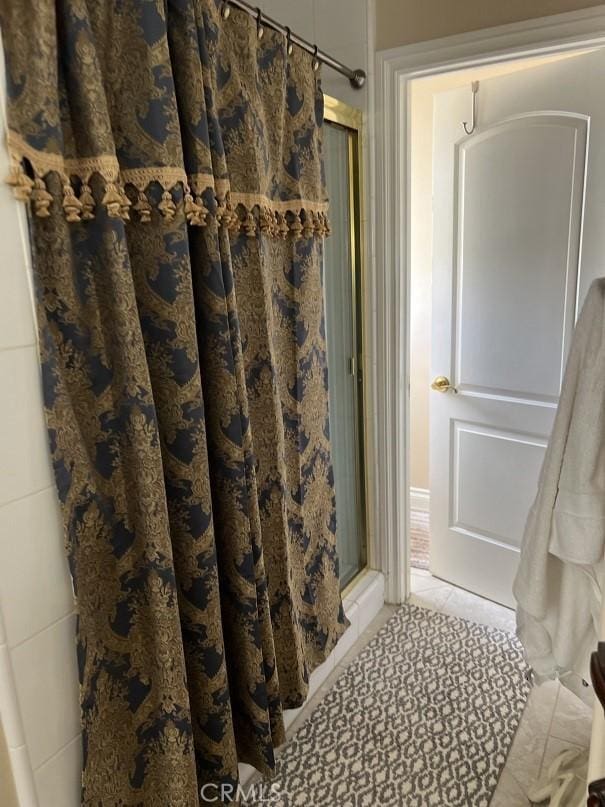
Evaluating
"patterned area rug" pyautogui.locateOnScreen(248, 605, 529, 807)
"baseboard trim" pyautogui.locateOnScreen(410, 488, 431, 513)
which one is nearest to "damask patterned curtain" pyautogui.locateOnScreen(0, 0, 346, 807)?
"patterned area rug" pyautogui.locateOnScreen(248, 605, 529, 807)

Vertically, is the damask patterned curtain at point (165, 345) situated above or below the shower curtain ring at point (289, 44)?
below

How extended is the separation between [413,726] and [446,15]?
7.22 ft

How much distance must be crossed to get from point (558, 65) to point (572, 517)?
148cm

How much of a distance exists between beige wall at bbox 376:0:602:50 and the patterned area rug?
207cm

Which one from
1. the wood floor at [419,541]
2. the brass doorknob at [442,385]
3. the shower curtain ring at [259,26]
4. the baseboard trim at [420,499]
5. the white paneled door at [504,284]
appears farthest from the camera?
the baseboard trim at [420,499]

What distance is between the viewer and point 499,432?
2152 millimetres

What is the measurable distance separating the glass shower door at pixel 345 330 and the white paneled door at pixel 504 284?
15.7 inches

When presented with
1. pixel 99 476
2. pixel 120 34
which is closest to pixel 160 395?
pixel 99 476

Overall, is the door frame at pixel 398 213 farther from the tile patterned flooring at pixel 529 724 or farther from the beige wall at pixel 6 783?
the beige wall at pixel 6 783

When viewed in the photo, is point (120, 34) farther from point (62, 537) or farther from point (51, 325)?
point (62, 537)

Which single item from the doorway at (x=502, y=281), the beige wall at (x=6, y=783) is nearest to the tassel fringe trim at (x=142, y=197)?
the beige wall at (x=6, y=783)

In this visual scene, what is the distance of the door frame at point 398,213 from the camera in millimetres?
1631

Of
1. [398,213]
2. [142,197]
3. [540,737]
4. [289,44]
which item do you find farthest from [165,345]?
[540,737]

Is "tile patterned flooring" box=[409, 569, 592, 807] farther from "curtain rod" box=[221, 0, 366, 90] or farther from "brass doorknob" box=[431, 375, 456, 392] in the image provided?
"curtain rod" box=[221, 0, 366, 90]
